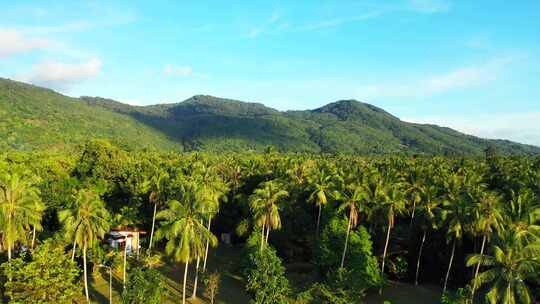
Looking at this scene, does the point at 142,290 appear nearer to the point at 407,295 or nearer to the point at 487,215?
the point at 407,295

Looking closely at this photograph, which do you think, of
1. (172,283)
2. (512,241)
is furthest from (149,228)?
(512,241)

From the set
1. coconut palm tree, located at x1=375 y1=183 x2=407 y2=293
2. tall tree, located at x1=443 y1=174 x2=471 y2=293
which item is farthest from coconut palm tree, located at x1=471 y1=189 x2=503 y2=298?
coconut palm tree, located at x1=375 y1=183 x2=407 y2=293

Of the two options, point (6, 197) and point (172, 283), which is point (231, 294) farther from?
point (6, 197)

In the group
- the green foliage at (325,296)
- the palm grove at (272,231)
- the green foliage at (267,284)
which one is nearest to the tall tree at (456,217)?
the palm grove at (272,231)

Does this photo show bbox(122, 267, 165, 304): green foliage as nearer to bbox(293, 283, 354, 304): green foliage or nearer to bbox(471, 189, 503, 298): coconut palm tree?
bbox(293, 283, 354, 304): green foliage

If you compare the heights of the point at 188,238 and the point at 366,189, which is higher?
the point at 366,189
